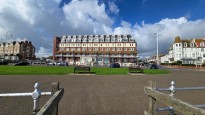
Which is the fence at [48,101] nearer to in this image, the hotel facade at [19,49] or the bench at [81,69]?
the bench at [81,69]

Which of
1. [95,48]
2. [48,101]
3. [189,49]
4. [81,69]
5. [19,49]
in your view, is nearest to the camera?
[48,101]

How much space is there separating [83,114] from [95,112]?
0.49m

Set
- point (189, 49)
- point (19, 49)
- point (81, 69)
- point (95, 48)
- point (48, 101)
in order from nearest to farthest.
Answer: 1. point (48, 101)
2. point (81, 69)
3. point (189, 49)
4. point (95, 48)
5. point (19, 49)

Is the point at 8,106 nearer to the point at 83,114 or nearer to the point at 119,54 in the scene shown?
the point at 83,114

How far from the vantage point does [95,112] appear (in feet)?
22.2

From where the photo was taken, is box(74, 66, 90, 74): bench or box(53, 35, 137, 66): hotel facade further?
box(53, 35, 137, 66): hotel facade

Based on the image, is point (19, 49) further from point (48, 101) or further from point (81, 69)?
point (48, 101)

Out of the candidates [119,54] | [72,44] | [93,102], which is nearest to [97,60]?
[119,54]

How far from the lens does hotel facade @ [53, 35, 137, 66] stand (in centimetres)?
9694

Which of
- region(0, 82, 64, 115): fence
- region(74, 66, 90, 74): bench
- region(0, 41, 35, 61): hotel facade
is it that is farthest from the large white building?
region(0, 82, 64, 115): fence

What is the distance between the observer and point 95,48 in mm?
103438

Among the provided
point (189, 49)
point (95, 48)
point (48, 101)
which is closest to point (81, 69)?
point (48, 101)

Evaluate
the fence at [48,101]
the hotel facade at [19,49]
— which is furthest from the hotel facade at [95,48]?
the fence at [48,101]

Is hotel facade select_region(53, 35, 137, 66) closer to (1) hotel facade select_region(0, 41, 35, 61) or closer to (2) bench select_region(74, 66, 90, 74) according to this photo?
(1) hotel facade select_region(0, 41, 35, 61)
